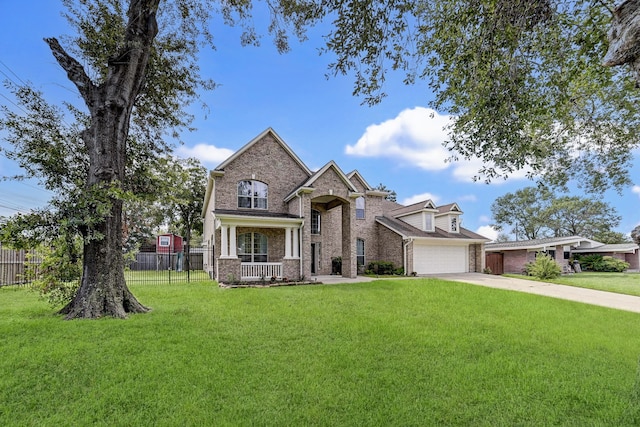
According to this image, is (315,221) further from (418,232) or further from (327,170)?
(418,232)

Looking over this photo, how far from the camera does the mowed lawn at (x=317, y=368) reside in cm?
331

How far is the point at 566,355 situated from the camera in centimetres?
530

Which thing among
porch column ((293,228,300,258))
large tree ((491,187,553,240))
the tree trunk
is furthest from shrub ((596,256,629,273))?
the tree trunk

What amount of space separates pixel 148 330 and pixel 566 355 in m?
7.72

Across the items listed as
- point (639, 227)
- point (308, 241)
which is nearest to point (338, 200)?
point (308, 241)

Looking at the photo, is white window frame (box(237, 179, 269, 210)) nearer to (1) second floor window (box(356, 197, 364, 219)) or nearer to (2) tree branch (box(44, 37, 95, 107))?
(1) second floor window (box(356, 197, 364, 219))

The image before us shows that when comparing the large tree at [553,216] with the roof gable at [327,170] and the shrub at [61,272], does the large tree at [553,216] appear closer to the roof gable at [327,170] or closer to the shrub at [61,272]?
the roof gable at [327,170]

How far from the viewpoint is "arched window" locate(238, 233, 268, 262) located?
16672mm

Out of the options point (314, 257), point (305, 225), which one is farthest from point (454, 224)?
point (305, 225)

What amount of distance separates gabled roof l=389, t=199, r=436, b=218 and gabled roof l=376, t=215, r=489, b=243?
2.19ft

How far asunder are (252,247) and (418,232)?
11.0m

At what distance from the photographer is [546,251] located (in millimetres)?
25062

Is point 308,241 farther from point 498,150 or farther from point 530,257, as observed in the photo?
point 530,257

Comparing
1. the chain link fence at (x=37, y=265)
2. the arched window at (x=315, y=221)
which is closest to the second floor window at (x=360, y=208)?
the arched window at (x=315, y=221)
